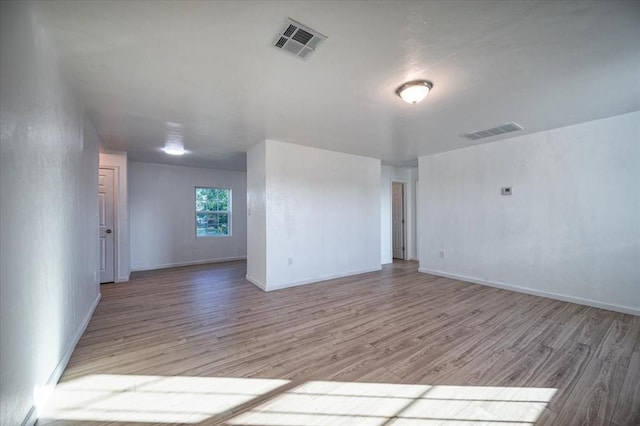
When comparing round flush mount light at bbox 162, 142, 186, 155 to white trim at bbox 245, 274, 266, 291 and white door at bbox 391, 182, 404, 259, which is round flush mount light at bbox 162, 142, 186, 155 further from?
white door at bbox 391, 182, 404, 259

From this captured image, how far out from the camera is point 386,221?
20.8ft

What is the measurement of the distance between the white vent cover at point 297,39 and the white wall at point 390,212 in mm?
4839

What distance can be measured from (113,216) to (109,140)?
57.5 inches

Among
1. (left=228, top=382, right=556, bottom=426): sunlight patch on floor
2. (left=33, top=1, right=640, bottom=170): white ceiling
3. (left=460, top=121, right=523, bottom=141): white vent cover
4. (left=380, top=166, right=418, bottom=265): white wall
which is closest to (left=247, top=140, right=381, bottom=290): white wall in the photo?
(left=380, top=166, right=418, bottom=265): white wall

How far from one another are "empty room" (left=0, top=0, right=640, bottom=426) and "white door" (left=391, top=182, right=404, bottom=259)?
1836mm

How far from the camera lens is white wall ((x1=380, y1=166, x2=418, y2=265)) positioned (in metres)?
6.29

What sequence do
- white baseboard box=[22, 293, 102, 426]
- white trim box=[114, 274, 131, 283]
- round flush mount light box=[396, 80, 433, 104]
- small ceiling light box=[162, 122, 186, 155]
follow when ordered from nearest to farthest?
white baseboard box=[22, 293, 102, 426], round flush mount light box=[396, 80, 433, 104], small ceiling light box=[162, 122, 186, 155], white trim box=[114, 274, 131, 283]

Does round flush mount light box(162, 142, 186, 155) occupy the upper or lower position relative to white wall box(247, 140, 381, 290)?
upper

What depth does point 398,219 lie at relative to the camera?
7.00m

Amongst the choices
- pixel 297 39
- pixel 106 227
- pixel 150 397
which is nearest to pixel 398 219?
pixel 297 39

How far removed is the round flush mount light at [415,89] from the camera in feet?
7.34

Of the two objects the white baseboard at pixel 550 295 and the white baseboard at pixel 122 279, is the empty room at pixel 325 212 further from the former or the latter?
the white baseboard at pixel 122 279

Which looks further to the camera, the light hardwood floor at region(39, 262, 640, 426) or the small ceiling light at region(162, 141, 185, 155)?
the small ceiling light at region(162, 141, 185, 155)

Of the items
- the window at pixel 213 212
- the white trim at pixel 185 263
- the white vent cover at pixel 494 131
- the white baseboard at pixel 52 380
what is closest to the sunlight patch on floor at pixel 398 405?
the white baseboard at pixel 52 380
